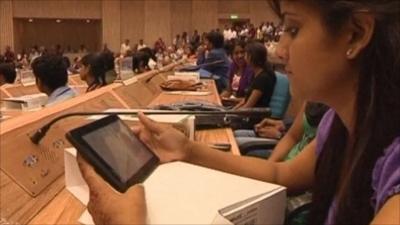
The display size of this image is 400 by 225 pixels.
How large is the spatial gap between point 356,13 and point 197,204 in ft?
1.15

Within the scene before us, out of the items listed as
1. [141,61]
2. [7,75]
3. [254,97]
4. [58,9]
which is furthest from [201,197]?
[58,9]

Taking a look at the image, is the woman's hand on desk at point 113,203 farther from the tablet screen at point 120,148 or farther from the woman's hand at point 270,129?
the woman's hand at point 270,129

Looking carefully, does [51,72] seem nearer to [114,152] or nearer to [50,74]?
[50,74]

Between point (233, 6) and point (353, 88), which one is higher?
point (233, 6)

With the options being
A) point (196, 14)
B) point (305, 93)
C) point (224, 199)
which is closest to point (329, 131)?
point (305, 93)

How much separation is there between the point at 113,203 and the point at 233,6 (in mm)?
17458

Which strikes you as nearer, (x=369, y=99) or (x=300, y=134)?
(x=369, y=99)

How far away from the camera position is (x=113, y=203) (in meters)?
0.76

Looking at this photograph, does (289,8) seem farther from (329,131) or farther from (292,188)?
(292,188)

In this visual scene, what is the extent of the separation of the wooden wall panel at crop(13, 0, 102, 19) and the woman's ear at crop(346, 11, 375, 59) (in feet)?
56.8

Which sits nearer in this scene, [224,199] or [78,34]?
[224,199]

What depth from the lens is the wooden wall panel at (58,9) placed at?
56.0 feet

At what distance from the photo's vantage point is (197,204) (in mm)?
777

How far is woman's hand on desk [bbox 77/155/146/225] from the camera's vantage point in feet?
2.42
